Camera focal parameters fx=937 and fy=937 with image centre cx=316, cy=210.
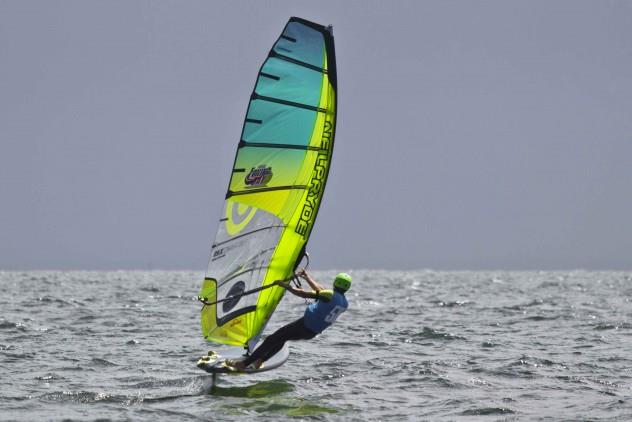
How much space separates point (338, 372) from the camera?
14617mm

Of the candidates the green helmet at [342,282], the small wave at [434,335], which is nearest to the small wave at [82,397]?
the green helmet at [342,282]

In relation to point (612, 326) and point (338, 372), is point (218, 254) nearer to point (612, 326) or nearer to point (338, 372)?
point (338, 372)

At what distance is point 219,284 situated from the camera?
1309 cm

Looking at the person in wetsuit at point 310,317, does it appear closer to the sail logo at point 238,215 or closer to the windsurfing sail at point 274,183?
the windsurfing sail at point 274,183

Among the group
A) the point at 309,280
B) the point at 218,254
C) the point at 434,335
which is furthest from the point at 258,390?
the point at 434,335

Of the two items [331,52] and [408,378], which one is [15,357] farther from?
[331,52]

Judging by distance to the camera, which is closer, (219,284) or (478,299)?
(219,284)

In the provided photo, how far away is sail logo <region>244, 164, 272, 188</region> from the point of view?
41.9ft

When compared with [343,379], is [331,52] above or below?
above

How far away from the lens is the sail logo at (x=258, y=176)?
41.9 ft

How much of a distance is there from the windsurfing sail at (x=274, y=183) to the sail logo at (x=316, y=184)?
14 mm

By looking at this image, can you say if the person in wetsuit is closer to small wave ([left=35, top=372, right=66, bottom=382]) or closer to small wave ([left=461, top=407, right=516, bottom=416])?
small wave ([left=461, top=407, right=516, bottom=416])

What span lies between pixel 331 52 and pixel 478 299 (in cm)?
2400

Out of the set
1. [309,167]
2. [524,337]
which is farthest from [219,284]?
[524,337]
